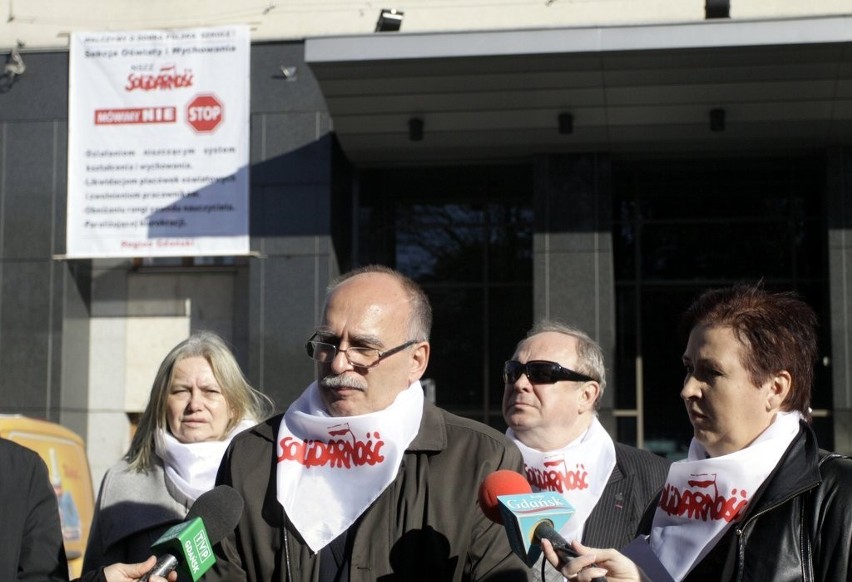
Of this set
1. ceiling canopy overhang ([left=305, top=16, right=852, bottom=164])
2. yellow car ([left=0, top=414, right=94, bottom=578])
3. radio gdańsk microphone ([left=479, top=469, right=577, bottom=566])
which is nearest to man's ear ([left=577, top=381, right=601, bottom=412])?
radio gdańsk microphone ([left=479, top=469, right=577, bottom=566])

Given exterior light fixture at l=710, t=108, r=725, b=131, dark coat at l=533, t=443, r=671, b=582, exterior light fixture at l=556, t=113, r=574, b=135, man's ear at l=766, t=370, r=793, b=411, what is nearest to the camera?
man's ear at l=766, t=370, r=793, b=411

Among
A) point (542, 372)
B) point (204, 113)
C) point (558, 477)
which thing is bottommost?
point (558, 477)

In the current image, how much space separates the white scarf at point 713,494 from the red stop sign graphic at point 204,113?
437 inches

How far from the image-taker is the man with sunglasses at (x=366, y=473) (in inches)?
128

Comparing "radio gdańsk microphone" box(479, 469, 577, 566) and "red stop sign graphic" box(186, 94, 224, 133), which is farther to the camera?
"red stop sign graphic" box(186, 94, 224, 133)

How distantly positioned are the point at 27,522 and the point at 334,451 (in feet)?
3.66

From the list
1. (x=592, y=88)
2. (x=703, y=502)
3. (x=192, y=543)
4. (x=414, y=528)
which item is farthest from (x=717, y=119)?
(x=192, y=543)

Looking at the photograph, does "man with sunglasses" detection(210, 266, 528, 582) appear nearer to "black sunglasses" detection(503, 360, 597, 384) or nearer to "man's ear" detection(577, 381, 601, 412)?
"black sunglasses" detection(503, 360, 597, 384)

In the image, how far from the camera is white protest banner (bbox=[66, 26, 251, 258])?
44.7ft

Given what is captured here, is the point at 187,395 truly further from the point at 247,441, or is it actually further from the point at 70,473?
the point at 70,473

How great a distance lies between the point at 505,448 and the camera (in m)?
3.41

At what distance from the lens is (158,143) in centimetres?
1374

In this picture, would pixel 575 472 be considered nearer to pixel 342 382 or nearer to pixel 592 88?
pixel 342 382

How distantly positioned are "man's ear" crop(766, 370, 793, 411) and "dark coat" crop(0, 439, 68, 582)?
7.62 feet
